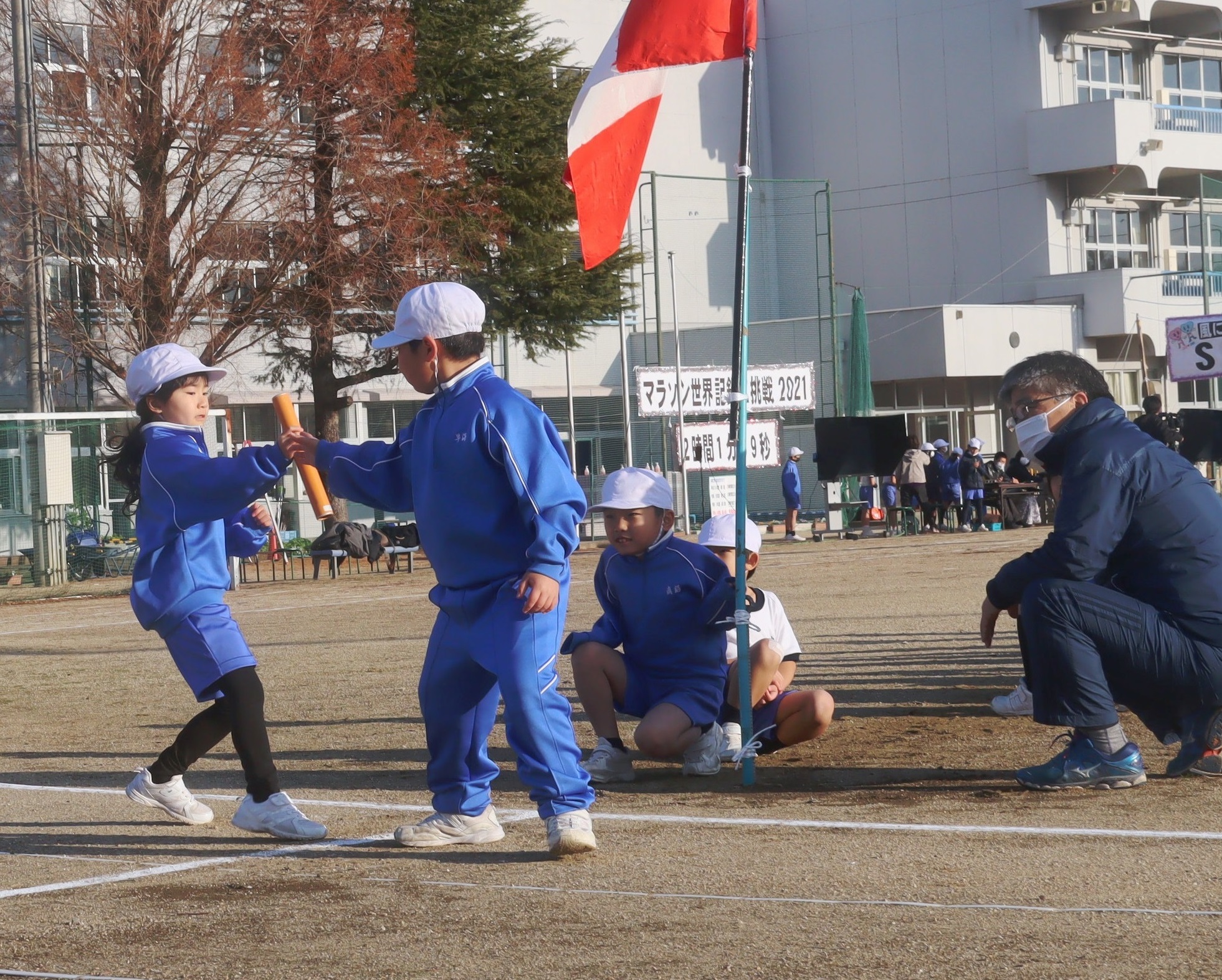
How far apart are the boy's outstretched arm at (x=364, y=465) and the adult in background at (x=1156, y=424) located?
931 cm

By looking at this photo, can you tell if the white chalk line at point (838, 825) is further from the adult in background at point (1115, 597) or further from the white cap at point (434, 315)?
the white cap at point (434, 315)

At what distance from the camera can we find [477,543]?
5.32 m

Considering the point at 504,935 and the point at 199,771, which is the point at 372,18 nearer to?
the point at 199,771

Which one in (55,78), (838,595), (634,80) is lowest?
(838,595)

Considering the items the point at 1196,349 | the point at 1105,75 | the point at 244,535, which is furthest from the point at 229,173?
the point at 1105,75

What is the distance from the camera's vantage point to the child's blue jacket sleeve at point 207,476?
565 cm

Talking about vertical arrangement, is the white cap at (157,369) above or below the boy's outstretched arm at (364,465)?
above

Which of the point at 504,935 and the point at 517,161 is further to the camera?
the point at 517,161

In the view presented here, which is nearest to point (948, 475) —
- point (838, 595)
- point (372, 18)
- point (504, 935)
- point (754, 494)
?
point (754, 494)

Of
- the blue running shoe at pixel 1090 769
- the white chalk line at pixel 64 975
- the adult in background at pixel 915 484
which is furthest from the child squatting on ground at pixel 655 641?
the adult in background at pixel 915 484

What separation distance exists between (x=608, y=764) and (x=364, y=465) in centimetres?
184

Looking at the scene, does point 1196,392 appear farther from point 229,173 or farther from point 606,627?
point 606,627

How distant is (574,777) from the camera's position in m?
5.37

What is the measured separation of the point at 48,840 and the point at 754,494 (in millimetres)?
37881
